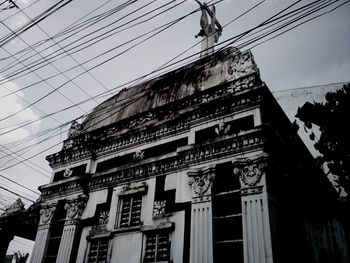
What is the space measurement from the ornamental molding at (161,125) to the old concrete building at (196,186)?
53 millimetres

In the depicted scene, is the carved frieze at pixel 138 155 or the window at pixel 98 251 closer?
the window at pixel 98 251

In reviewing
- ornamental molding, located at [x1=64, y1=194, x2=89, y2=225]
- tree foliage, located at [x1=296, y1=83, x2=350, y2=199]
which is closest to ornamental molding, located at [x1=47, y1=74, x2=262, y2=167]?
ornamental molding, located at [x1=64, y1=194, x2=89, y2=225]

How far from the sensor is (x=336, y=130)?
24.2 ft

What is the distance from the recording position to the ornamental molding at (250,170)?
32.9ft

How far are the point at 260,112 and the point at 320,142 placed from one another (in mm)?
3730

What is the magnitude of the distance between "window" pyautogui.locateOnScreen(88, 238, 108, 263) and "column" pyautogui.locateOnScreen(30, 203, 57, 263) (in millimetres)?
2990

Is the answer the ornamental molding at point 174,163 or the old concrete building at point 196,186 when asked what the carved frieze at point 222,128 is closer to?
the old concrete building at point 196,186

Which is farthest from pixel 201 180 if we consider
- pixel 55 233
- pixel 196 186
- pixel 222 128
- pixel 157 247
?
pixel 55 233

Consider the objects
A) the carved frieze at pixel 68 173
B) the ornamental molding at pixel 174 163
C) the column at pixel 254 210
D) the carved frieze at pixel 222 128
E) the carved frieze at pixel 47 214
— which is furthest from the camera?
the carved frieze at pixel 68 173

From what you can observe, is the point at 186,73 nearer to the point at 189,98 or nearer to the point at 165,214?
the point at 189,98

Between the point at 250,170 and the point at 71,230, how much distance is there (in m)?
8.65

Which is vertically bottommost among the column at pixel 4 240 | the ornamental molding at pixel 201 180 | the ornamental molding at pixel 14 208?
the column at pixel 4 240

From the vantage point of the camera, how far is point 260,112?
440 inches

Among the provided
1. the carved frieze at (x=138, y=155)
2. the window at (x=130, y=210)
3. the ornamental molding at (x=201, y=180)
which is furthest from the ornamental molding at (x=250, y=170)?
the carved frieze at (x=138, y=155)
